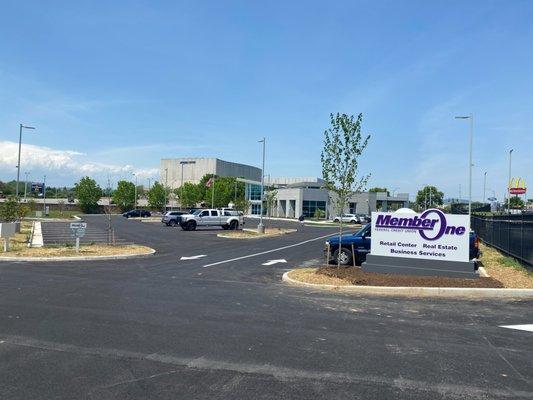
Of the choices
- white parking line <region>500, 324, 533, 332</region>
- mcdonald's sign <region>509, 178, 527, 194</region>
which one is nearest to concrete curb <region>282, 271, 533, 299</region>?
white parking line <region>500, 324, 533, 332</region>

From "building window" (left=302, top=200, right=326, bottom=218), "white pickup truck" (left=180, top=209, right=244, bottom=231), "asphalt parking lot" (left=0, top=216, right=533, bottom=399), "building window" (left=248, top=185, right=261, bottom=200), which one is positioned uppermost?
"building window" (left=248, top=185, right=261, bottom=200)

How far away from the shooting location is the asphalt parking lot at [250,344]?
546cm

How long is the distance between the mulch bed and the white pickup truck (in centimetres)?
3201

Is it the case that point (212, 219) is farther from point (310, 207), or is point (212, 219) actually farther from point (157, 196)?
point (157, 196)

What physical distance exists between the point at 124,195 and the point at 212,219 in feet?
Answer: 242

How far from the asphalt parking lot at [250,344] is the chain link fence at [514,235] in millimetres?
5867

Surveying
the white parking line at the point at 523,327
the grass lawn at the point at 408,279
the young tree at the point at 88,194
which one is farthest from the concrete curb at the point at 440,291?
the young tree at the point at 88,194

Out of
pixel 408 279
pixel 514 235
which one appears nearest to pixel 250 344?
pixel 408 279

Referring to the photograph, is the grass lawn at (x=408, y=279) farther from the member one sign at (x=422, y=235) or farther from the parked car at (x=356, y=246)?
the parked car at (x=356, y=246)

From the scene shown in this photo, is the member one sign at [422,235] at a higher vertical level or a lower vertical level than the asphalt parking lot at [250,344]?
higher

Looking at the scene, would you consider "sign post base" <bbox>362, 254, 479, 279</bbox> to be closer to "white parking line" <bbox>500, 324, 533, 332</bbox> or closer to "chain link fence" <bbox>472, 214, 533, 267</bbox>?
"chain link fence" <bbox>472, 214, 533, 267</bbox>

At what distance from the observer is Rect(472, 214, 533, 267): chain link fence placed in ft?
52.0

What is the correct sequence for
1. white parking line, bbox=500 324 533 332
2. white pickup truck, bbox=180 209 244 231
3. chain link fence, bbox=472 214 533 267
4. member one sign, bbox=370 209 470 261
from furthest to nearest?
white pickup truck, bbox=180 209 244 231
chain link fence, bbox=472 214 533 267
member one sign, bbox=370 209 470 261
white parking line, bbox=500 324 533 332

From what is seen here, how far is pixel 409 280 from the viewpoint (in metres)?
13.4
